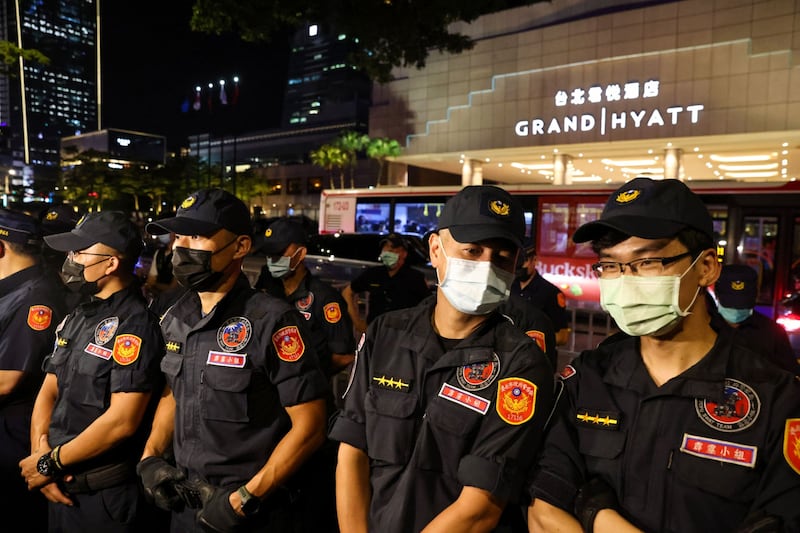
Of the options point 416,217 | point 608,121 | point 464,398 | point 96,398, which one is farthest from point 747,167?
point 96,398

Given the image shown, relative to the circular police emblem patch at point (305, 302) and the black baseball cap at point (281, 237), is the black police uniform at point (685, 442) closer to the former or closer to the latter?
the circular police emblem patch at point (305, 302)

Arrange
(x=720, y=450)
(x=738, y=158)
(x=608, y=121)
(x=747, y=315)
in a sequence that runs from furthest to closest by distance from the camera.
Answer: (x=738, y=158) < (x=608, y=121) < (x=747, y=315) < (x=720, y=450)

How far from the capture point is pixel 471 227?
1.95 metres

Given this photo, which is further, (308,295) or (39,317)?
(308,295)

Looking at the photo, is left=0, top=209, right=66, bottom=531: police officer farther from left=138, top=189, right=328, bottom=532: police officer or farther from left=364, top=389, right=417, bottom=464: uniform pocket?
left=364, top=389, right=417, bottom=464: uniform pocket

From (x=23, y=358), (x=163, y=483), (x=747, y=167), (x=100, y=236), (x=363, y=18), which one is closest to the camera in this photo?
(x=163, y=483)

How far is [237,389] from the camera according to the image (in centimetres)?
232

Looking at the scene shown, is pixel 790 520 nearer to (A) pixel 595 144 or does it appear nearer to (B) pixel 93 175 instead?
(A) pixel 595 144

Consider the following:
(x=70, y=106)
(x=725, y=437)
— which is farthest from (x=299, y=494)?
(x=70, y=106)

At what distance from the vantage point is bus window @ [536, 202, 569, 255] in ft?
41.9

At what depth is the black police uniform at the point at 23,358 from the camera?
3029 mm

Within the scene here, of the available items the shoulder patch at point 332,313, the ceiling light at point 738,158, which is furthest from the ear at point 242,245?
the ceiling light at point 738,158

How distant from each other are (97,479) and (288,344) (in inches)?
48.4

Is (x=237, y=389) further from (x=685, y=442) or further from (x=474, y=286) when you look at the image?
(x=685, y=442)
